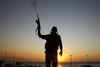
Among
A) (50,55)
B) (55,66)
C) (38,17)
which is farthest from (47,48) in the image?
(38,17)

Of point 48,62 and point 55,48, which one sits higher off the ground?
point 55,48

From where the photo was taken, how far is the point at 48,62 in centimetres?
774

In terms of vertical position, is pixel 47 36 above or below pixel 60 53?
above

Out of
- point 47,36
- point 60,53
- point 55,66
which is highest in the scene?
point 47,36

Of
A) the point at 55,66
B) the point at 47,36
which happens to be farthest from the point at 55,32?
Result: the point at 55,66

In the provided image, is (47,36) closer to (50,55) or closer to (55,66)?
(50,55)

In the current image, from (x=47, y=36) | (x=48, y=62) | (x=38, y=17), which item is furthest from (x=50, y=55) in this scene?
(x=38, y=17)

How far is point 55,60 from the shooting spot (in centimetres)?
782

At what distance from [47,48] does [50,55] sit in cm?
31

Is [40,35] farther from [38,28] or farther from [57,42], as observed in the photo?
[57,42]

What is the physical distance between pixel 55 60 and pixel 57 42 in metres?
0.73

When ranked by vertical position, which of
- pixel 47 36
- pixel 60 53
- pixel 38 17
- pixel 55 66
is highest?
pixel 38 17

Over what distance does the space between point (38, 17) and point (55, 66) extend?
211cm

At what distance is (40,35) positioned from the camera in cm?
761
